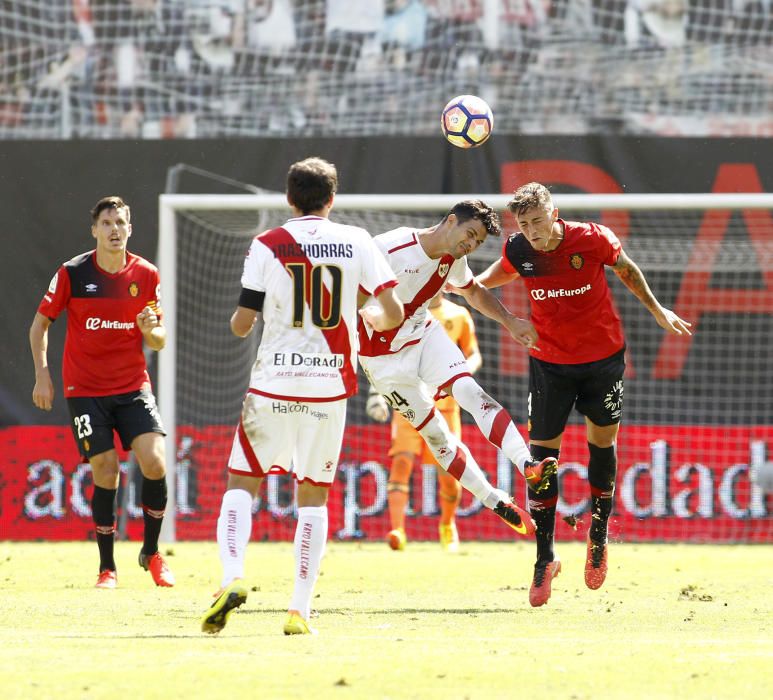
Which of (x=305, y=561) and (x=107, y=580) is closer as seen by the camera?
(x=305, y=561)

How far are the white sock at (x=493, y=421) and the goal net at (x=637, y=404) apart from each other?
5.54 metres

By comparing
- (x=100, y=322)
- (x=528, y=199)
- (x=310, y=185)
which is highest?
(x=310, y=185)

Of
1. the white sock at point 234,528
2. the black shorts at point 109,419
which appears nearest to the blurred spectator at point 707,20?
the black shorts at point 109,419

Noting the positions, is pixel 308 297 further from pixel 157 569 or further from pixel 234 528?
pixel 157 569

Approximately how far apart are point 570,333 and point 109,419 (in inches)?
127

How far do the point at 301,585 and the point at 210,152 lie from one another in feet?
30.0

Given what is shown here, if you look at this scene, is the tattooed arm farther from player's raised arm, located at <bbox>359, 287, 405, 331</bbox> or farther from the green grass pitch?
player's raised arm, located at <bbox>359, 287, 405, 331</bbox>

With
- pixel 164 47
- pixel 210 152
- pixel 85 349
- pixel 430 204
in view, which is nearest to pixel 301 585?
pixel 85 349

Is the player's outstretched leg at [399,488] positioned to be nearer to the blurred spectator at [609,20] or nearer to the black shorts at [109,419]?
the black shorts at [109,419]

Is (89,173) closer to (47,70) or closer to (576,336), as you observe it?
(47,70)

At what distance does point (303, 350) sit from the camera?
21.4ft

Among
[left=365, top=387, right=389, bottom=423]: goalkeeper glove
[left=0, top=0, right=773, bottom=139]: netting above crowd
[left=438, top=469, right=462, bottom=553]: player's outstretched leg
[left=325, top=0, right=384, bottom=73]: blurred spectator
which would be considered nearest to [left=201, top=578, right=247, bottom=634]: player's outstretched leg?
[left=365, top=387, right=389, bottom=423]: goalkeeper glove

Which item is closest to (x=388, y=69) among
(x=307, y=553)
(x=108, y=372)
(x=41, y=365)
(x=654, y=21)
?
(x=654, y=21)

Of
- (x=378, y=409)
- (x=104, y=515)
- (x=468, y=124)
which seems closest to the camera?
(x=104, y=515)
